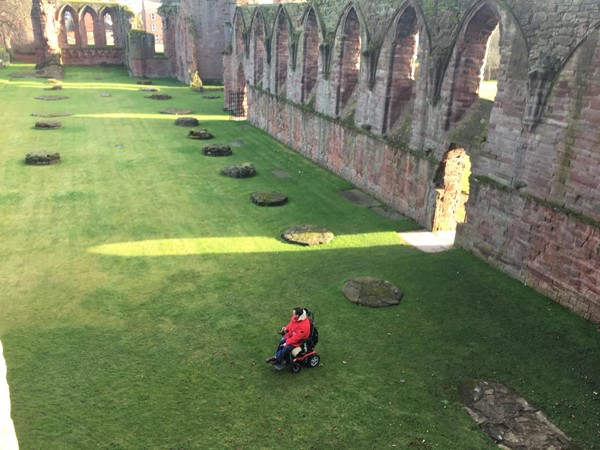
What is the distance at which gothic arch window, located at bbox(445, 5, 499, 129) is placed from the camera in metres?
11.3

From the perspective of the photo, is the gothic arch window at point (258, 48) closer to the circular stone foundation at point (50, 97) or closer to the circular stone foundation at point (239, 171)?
the circular stone foundation at point (239, 171)

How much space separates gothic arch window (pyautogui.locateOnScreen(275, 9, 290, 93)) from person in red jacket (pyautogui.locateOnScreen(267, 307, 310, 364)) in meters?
17.6

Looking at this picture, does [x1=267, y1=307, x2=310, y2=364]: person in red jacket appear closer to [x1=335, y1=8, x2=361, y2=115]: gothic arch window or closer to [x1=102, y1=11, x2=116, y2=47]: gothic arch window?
[x1=335, y1=8, x2=361, y2=115]: gothic arch window

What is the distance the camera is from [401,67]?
1462 centimetres

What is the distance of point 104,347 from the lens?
8156 millimetres

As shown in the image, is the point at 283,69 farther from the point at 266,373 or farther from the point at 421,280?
the point at 266,373

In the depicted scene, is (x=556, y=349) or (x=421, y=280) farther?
(x=421, y=280)

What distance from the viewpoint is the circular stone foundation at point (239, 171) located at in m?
17.8

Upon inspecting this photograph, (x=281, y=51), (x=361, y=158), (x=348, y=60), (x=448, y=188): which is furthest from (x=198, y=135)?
(x=448, y=188)

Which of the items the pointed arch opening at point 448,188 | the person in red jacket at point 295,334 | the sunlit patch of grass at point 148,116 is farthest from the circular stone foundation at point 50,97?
the person in red jacket at point 295,334

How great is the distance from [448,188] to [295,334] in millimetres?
7315

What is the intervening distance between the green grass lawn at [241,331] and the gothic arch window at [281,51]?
9.95m

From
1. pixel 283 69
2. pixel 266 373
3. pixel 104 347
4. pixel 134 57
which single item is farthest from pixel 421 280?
pixel 134 57

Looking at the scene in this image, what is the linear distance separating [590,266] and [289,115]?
15757mm
